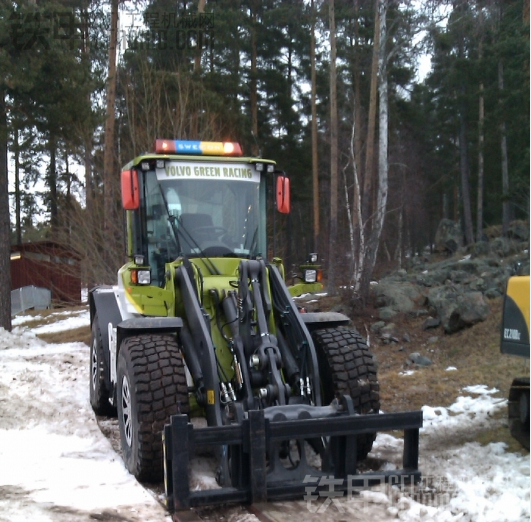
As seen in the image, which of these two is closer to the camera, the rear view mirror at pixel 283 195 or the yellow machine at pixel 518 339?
the yellow machine at pixel 518 339

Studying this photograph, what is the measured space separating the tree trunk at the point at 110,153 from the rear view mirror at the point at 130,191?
1001 cm

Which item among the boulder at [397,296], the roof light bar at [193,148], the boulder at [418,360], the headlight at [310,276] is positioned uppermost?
the roof light bar at [193,148]

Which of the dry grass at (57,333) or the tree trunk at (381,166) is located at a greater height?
the tree trunk at (381,166)

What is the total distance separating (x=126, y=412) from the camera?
5.77 meters

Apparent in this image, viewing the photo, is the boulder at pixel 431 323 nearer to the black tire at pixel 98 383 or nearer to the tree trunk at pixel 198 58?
the tree trunk at pixel 198 58

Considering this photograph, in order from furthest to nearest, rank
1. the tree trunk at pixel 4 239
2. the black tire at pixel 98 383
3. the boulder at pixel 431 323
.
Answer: the tree trunk at pixel 4 239 < the boulder at pixel 431 323 < the black tire at pixel 98 383

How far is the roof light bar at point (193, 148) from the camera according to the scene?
6.87 meters

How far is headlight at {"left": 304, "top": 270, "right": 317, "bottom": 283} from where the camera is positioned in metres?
7.02

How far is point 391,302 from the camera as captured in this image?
54.3 feet

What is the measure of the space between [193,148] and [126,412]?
2.68 metres

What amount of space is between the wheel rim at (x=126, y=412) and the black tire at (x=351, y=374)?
1620 mm

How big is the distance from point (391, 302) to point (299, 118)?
1646 cm

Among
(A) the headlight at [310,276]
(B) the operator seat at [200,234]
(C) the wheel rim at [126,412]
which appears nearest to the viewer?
(C) the wheel rim at [126,412]

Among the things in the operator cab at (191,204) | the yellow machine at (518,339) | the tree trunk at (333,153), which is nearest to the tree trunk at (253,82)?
the tree trunk at (333,153)
